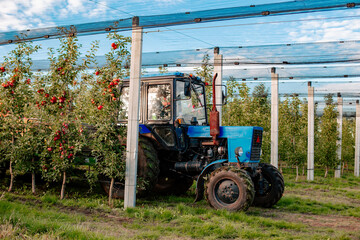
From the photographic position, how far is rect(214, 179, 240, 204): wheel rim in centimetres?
734

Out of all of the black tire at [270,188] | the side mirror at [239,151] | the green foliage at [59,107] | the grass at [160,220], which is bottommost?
the grass at [160,220]

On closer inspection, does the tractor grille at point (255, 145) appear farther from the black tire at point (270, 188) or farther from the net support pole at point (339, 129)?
the net support pole at point (339, 129)

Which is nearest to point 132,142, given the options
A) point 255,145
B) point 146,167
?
point 146,167

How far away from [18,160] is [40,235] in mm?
4073

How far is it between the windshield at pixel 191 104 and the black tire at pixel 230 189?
60.7 inches

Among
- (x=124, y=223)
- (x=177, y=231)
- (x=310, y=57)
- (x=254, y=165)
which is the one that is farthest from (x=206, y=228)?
(x=310, y=57)

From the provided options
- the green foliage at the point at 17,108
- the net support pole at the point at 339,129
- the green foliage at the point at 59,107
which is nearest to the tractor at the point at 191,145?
the green foliage at the point at 59,107

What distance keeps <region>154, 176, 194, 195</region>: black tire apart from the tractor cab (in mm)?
1286

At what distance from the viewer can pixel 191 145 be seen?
8.52 meters

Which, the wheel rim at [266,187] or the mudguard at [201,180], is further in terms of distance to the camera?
the wheel rim at [266,187]

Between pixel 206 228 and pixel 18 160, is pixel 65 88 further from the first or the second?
pixel 206 228

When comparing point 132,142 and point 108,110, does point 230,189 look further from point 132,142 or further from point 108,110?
point 108,110

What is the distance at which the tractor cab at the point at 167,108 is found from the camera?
8195mm

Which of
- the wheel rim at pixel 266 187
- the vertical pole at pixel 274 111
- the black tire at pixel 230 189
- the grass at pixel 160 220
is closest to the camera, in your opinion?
the grass at pixel 160 220
